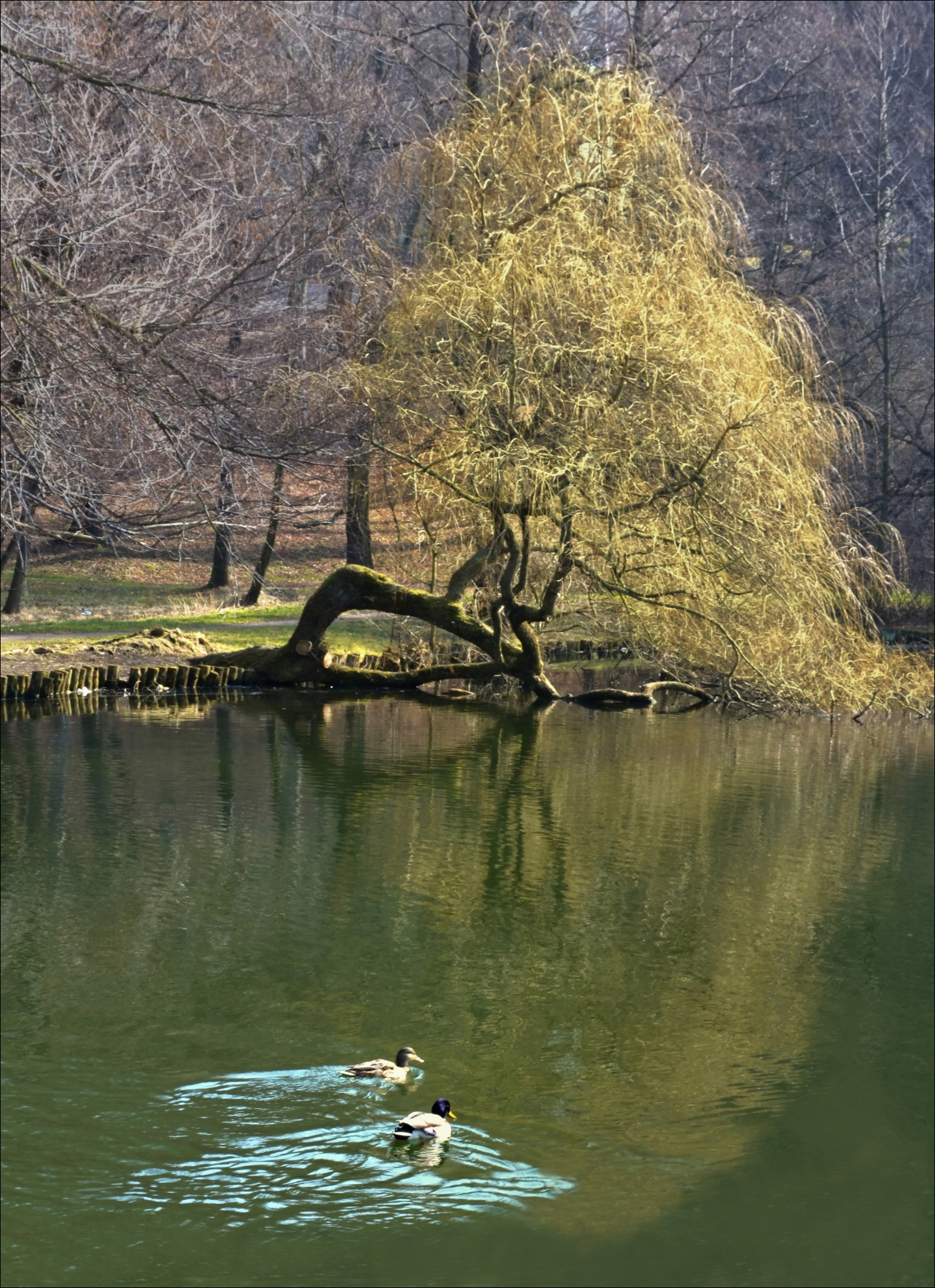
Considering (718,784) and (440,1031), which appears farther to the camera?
(718,784)

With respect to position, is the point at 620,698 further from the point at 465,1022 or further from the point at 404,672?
A: the point at 465,1022

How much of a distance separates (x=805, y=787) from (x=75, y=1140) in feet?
27.3

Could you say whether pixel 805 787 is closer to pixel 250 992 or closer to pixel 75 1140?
pixel 250 992

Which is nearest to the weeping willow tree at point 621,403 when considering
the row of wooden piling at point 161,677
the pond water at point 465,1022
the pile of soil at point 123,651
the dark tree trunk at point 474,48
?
the pond water at point 465,1022

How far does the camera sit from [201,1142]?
20.5 feet

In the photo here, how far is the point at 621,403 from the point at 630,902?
18.7 feet

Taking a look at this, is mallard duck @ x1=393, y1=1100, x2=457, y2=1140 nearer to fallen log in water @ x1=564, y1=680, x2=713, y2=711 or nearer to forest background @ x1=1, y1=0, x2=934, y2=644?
forest background @ x1=1, y1=0, x2=934, y2=644

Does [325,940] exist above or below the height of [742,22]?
below

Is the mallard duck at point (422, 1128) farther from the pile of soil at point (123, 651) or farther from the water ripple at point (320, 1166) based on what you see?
the pile of soil at point (123, 651)

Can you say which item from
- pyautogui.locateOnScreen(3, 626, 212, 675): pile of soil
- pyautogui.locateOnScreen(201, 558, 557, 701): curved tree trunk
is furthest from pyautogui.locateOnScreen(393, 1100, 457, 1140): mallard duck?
pyautogui.locateOnScreen(3, 626, 212, 675): pile of soil

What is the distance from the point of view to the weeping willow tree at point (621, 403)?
13.6 metres

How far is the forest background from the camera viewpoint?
25.8ft

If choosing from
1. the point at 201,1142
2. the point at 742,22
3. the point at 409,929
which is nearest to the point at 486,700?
the point at 409,929

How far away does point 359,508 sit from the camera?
1733cm
